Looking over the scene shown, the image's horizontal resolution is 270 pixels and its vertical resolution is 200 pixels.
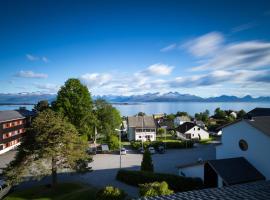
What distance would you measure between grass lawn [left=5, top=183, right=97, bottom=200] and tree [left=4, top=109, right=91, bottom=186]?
2349 mm

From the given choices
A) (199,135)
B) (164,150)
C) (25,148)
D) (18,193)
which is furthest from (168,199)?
(199,135)

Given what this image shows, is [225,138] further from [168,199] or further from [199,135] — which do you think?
[199,135]

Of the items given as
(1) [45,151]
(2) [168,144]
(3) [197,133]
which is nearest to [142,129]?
(2) [168,144]

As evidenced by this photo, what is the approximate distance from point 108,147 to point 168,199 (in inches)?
1720

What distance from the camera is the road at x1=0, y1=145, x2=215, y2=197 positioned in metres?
33.8

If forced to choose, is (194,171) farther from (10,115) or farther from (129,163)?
(10,115)

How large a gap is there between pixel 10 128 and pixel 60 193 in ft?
123

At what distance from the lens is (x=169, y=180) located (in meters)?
29.2

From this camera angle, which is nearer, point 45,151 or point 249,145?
point 45,151

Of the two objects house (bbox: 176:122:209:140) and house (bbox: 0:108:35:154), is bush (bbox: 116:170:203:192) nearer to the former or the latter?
house (bbox: 0:108:35:154)

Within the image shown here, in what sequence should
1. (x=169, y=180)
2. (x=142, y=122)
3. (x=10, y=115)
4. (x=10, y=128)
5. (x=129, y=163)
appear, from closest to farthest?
(x=169, y=180) < (x=129, y=163) < (x=10, y=128) < (x=10, y=115) < (x=142, y=122)

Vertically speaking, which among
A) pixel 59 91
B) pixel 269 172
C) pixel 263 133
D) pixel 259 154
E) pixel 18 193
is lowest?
pixel 18 193

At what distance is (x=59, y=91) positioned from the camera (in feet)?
171

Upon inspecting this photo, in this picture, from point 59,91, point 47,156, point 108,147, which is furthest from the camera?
point 108,147
